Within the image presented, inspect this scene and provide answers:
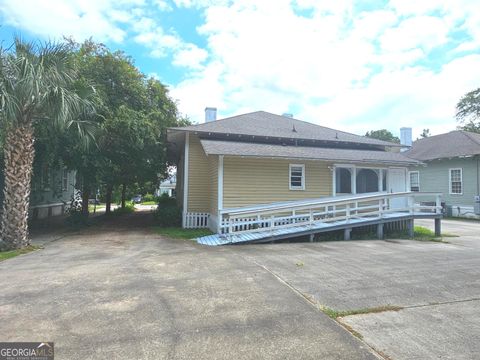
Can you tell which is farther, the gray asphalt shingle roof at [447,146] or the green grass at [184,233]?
the gray asphalt shingle roof at [447,146]

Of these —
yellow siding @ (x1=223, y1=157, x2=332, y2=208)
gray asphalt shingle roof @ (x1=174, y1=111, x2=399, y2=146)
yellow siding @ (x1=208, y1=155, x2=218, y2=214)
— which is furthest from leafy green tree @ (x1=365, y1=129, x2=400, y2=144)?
yellow siding @ (x1=208, y1=155, x2=218, y2=214)

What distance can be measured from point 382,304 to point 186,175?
10.7 m

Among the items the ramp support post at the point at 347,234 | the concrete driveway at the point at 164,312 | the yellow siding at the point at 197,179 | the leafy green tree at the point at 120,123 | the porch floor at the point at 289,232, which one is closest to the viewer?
the concrete driveway at the point at 164,312

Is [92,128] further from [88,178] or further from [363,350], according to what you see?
[363,350]

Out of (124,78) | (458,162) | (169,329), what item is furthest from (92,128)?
(458,162)

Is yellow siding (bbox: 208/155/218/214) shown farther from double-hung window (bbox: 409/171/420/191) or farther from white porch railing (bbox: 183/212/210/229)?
double-hung window (bbox: 409/171/420/191)

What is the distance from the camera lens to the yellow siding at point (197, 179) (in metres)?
14.3

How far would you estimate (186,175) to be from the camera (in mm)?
14219

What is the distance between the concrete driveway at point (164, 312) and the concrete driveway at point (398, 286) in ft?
1.54

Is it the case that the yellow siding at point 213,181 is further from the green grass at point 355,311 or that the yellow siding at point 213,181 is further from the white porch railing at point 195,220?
the green grass at point 355,311

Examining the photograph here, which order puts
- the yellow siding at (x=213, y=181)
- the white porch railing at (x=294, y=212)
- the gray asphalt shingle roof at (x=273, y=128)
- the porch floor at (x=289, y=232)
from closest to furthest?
the porch floor at (x=289, y=232), the white porch railing at (x=294, y=212), the yellow siding at (x=213, y=181), the gray asphalt shingle roof at (x=273, y=128)

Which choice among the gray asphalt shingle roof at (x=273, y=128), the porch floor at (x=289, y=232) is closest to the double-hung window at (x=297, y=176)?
the gray asphalt shingle roof at (x=273, y=128)

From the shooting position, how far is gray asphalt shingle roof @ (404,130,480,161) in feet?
69.3

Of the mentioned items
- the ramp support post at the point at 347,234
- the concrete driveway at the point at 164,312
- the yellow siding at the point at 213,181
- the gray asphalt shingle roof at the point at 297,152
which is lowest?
the concrete driveway at the point at 164,312
